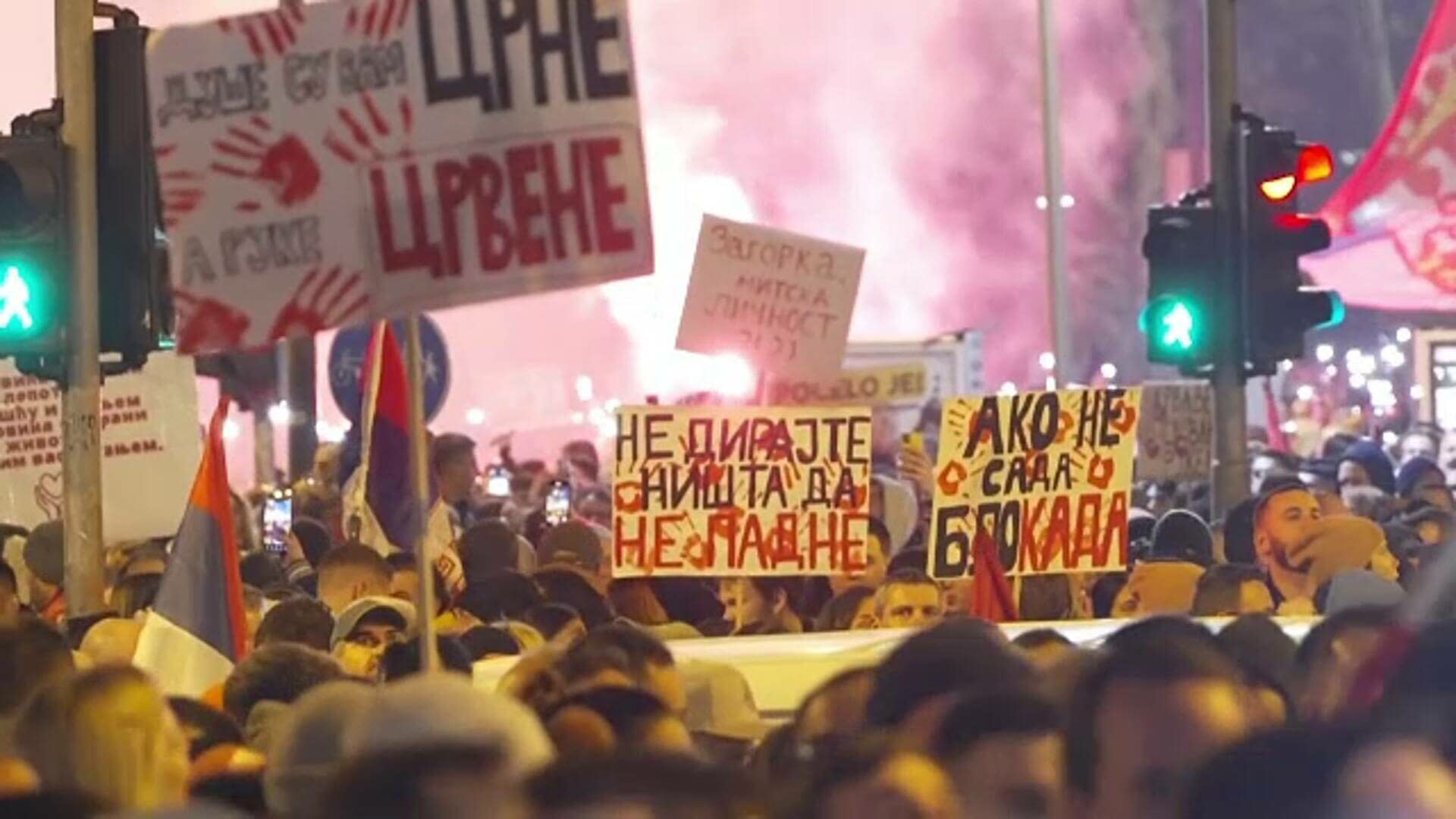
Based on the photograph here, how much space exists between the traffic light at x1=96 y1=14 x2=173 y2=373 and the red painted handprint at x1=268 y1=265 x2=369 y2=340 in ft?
14.0

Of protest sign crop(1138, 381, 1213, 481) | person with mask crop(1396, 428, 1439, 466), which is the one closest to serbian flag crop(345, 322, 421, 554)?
protest sign crop(1138, 381, 1213, 481)

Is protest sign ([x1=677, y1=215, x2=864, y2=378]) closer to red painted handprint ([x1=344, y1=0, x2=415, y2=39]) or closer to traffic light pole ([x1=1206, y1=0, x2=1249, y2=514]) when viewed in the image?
traffic light pole ([x1=1206, y1=0, x2=1249, y2=514])

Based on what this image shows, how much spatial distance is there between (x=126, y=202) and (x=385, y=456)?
1240 millimetres

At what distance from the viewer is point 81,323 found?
1119 cm

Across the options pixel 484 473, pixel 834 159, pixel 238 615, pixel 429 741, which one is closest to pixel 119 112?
pixel 238 615

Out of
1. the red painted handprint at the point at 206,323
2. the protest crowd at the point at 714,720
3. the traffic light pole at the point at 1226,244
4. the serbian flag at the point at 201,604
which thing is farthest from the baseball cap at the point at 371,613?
the traffic light pole at the point at 1226,244

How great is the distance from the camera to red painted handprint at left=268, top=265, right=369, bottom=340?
7098 mm

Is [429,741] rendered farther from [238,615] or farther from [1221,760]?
[238,615]

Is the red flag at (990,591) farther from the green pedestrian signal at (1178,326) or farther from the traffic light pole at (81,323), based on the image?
the green pedestrian signal at (1178,326)

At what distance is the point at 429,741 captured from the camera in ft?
14.7

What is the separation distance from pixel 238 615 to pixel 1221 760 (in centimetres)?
592

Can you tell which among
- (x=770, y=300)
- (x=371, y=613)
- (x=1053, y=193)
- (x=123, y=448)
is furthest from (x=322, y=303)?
(x=1053, y=193)

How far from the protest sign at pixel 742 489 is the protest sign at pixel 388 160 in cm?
545

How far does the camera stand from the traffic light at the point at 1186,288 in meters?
15.8
